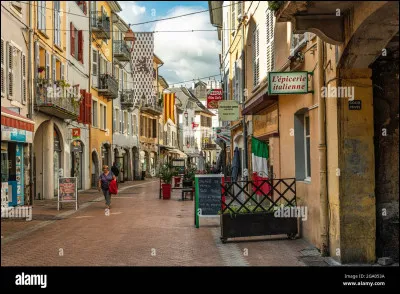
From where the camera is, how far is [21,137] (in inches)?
510

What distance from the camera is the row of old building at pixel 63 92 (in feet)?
53.4

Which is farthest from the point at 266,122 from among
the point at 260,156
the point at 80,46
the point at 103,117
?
the point at 103,117

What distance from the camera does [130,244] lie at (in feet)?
33.3

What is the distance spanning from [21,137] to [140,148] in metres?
31.6

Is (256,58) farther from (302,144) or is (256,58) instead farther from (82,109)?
(82,109)

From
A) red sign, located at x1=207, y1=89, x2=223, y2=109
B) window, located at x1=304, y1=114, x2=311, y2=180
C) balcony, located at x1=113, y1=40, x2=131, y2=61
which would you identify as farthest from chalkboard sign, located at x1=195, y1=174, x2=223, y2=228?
balcony, located at x1=113, y1=40, x2=131, y2=61

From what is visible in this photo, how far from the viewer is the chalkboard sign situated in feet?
41.1

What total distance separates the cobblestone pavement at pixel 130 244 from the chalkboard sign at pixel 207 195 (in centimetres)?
41

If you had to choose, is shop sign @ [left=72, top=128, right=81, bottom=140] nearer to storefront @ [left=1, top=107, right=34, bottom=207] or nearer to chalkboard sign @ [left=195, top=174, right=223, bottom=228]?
storefront @ [left=1, top=107, right=34, bottom=207]

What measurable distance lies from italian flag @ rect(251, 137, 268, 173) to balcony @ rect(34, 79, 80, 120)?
8.40 meters

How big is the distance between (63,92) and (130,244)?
11781 mm

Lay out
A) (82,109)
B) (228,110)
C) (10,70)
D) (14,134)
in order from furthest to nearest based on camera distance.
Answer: (82,109) < (228,110) < (10,70) < (14,134)
